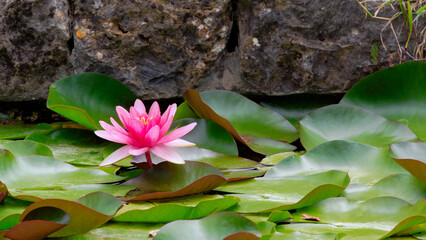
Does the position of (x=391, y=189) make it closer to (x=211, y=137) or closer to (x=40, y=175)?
(x=211, y=137)

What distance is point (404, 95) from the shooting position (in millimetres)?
1456

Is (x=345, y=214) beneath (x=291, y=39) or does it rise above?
beneath

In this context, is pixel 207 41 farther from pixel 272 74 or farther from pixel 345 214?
pixel 345 214

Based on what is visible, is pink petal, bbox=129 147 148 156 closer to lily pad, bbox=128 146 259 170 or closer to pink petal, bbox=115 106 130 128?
pink petal, bbox=115 106 130 128

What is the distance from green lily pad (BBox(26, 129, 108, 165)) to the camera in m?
1.29

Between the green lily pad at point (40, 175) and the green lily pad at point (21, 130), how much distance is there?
0.40 metres

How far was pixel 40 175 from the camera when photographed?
106 centimetres

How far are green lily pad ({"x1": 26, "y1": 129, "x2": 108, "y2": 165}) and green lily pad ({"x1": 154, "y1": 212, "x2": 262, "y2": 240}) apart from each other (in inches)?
21.6

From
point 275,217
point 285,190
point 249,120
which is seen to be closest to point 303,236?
point 275,217

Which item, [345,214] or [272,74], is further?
[272,74]

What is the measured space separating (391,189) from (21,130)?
114cm

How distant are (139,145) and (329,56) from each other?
0.78 meters

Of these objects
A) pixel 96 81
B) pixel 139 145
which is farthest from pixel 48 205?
pixel 96 81

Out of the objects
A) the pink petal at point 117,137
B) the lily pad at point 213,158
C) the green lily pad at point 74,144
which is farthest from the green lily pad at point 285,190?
the green lily pad at point 74,144
